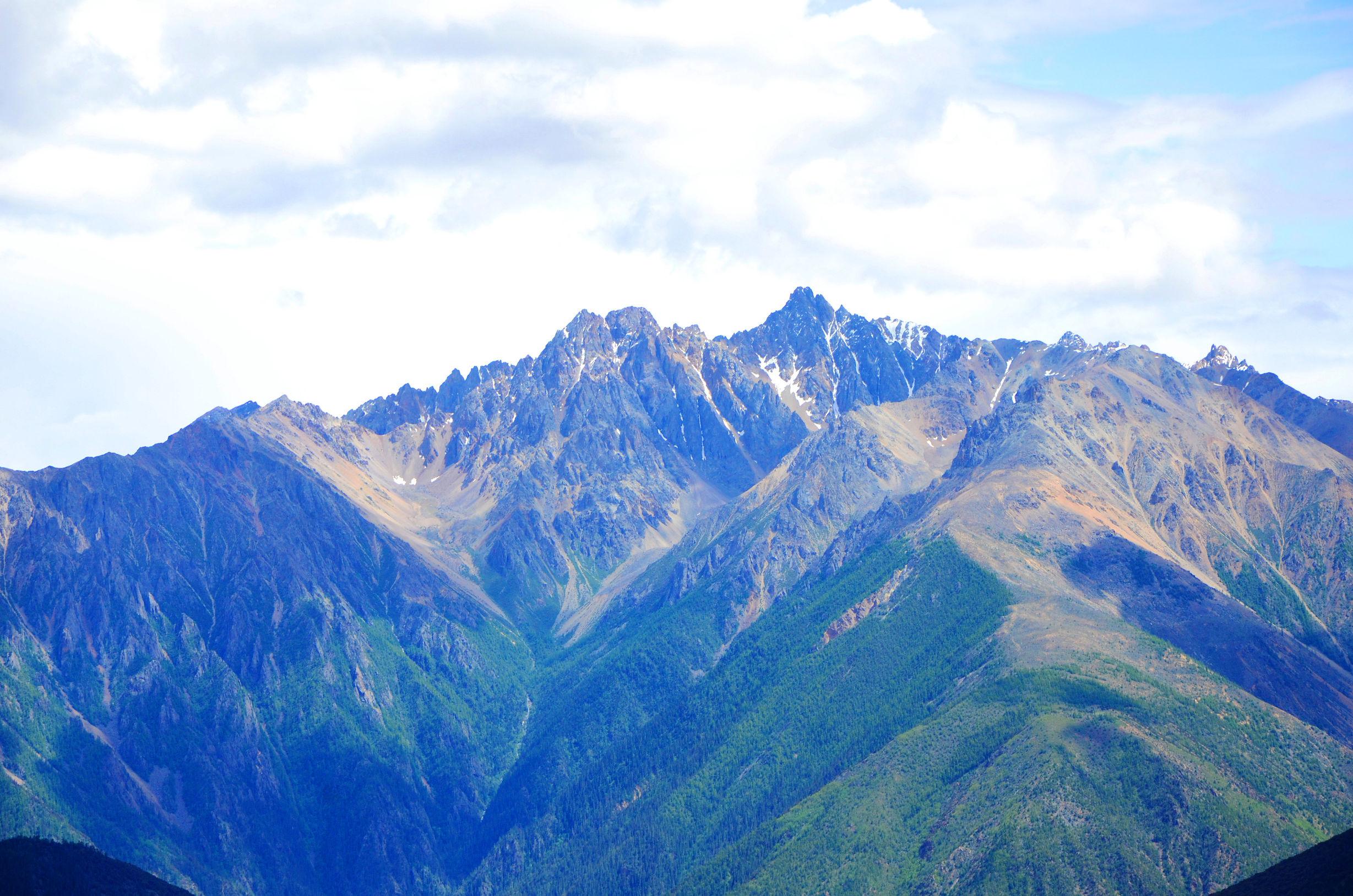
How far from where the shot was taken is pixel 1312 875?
6491 inches

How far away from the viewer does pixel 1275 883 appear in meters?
171

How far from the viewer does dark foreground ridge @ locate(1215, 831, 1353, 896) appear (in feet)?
525

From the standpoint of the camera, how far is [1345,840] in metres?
166

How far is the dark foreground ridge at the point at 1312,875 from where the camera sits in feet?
525

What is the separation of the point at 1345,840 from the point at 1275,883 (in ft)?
33.9
